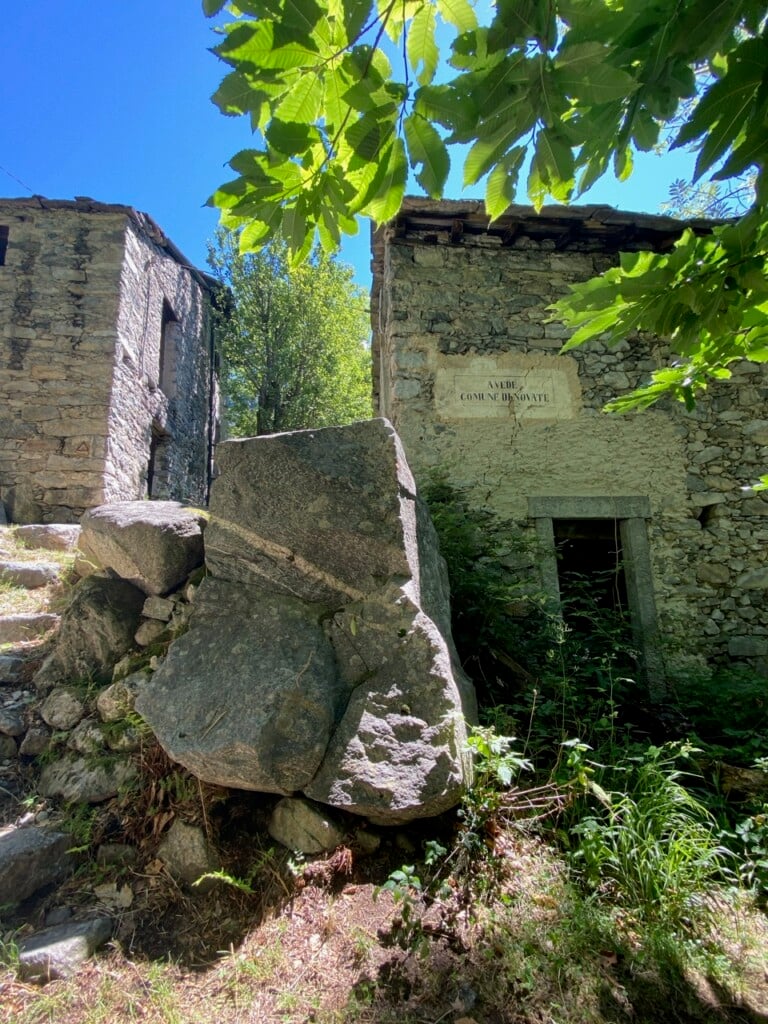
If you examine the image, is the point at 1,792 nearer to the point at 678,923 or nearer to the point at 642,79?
the point at 678,923

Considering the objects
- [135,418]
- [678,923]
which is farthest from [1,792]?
[135,418]

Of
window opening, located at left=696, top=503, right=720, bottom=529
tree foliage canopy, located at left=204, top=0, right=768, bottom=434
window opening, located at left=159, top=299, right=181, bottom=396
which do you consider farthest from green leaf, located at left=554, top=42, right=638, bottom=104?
window opening, located at left=159, top=299, right=181, bottom=396

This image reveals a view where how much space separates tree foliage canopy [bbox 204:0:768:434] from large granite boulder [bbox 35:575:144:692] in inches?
96.1

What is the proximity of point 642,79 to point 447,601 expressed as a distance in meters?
2.47

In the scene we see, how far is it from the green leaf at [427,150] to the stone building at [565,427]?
140 inches

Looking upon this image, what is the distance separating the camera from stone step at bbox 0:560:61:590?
4.90 meters

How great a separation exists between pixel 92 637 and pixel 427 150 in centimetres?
307

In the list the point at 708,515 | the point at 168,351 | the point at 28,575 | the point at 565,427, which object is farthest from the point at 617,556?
the point at 168,351

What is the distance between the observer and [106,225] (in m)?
8.74

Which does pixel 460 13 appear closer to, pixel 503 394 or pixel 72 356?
pixel 503 394

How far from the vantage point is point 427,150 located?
1564 mm

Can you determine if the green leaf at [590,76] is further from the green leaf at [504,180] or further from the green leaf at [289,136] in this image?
the green leaf at [289,136]

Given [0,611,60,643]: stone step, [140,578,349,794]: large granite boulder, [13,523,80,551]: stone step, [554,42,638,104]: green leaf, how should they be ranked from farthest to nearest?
1. [13,523,80,551]: stone step
2. [0,611,60,643]: stone step
3. [140,578,349,794]: large granite boulder
4. [554,42,638,104]: green leaf

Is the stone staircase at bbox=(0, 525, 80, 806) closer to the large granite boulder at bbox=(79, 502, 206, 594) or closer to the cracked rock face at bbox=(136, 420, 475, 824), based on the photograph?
the large granite boulder at bbox=(79, 502, 206, 594)
